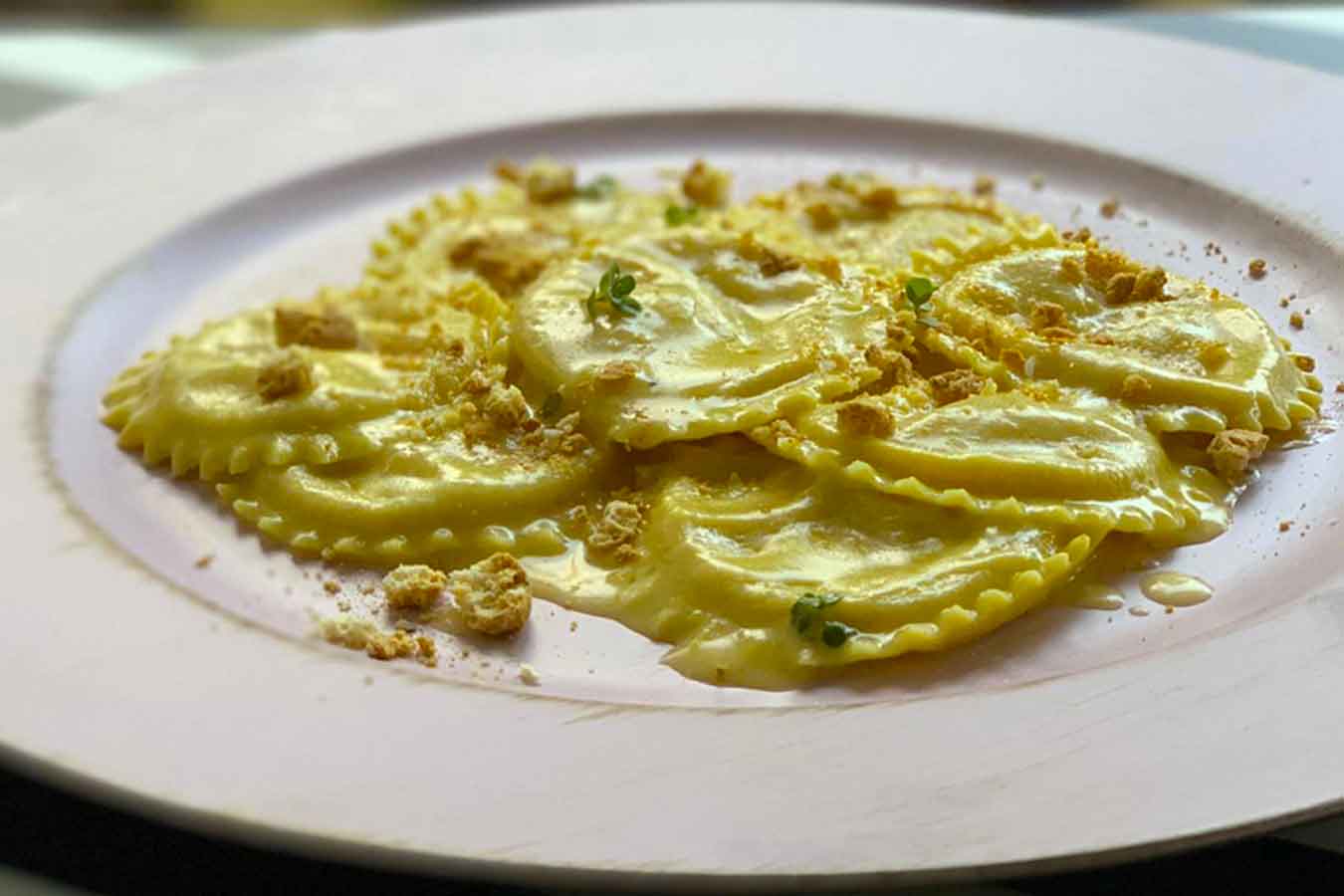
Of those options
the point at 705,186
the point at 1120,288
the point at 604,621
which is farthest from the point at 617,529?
the point at 705,186

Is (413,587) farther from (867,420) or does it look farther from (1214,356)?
(1214,356)

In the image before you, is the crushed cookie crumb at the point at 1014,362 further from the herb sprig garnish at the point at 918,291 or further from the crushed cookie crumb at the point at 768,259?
the crushed cookie crumb at the point at 768,259

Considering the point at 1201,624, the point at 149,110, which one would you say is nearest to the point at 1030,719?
the point at 1201,624

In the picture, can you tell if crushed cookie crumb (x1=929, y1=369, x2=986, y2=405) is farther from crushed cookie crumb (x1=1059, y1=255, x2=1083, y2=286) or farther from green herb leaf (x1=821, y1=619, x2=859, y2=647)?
green herb leaf (x1=821, y1=619, x2=859, y2=647)

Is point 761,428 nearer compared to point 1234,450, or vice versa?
point 1234,450

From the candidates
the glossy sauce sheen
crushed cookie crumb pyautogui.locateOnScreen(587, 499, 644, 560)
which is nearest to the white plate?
the glossy sauce sheen

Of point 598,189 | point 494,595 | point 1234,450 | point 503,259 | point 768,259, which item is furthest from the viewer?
point 598,189
